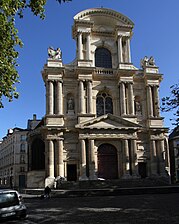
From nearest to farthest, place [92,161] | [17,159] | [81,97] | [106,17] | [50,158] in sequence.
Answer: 1. [92,161]
2. [50,158]
3. [81,97]
4. [106,17]
5. [17,159]

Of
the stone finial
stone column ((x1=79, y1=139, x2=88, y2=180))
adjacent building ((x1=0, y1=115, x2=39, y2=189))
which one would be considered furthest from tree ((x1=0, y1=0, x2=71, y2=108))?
adjacent building ((x1=0, y1=115, x2=39, y2=189))

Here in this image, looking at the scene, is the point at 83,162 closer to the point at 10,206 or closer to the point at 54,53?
the point at 54,53

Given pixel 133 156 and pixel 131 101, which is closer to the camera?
pixel 133 156

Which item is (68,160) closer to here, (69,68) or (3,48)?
(69,68)

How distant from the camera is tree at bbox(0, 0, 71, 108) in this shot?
1116 centimetres

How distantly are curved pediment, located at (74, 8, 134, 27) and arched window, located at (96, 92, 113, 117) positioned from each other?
374 inches

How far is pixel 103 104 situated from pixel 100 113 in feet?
3.90

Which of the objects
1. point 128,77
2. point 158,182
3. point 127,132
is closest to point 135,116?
point 127,132

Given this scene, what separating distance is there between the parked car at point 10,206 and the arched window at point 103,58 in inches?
1031

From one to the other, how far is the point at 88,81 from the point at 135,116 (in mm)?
6652

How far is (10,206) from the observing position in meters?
10.7

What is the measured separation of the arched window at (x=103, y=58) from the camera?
3547 cm

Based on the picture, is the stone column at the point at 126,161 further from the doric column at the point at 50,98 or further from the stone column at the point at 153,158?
the doric column at the point at 50,98

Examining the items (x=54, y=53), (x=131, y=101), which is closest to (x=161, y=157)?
(x=131, y=101)
